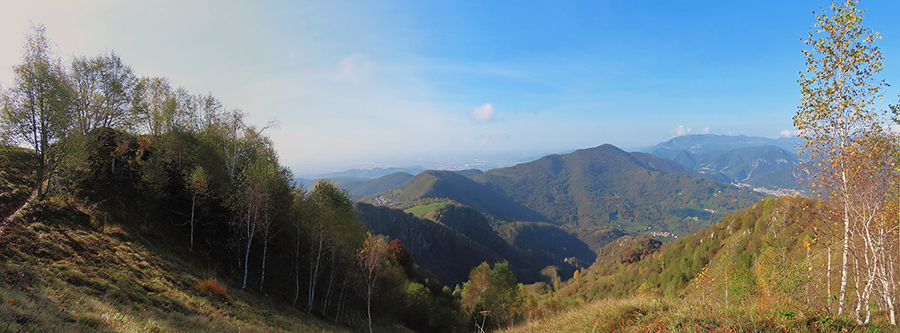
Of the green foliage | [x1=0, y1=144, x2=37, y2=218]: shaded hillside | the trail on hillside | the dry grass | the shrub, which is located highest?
[x1=0, y1=144, x2=37, y2=218]: shaded hillside

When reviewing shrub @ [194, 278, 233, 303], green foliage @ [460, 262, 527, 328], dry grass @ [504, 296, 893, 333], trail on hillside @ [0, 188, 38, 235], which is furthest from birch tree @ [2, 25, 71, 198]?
green foliage @ [460, 262, 527, 328]

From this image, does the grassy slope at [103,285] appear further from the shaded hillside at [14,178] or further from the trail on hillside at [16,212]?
the shaded hillside at [14,178]

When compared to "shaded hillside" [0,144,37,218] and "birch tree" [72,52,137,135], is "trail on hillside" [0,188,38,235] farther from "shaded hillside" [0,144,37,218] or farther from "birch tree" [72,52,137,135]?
"birch tree" [72,52,137,135]

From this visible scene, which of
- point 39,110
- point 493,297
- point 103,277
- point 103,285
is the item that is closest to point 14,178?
point 39,110

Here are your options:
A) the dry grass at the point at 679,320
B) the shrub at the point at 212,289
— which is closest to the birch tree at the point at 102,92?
the shrub at the point at 212,289

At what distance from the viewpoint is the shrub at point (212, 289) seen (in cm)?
1538

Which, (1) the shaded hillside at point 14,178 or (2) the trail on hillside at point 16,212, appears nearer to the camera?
(2) the trail on hillside at point 16,212

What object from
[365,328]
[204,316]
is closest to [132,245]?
[204,316]

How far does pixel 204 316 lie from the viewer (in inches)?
494

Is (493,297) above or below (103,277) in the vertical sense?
below

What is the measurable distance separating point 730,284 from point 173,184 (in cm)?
4391

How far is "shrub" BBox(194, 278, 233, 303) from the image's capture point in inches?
605

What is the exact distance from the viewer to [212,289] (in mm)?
15828

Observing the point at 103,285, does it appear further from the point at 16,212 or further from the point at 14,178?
the point at 14,178
